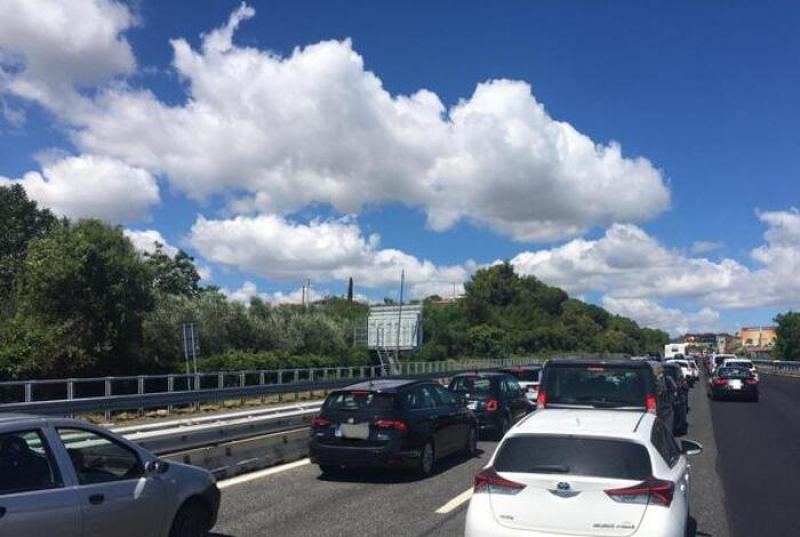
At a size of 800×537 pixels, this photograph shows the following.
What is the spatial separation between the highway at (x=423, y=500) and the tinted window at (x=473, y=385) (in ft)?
6.49

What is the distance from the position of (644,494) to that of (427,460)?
21.7 ft

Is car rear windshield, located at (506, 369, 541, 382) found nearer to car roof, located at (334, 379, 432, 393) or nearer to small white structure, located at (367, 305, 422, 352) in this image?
car roof, located at (334, 379, 432, 393)

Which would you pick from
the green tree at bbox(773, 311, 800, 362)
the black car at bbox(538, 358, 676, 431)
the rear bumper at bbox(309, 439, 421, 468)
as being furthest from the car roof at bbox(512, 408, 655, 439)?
the green tree at bbox(773, 311, 800, 362)

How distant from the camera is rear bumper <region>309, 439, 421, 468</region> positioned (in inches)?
452

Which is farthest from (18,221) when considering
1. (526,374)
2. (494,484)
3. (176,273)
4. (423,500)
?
(494,484)

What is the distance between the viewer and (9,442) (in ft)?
18.2

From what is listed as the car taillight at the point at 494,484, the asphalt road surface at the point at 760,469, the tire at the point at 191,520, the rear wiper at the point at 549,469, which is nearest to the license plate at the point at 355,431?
the tire at the point at 191,520

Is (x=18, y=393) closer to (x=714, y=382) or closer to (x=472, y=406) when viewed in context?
(x=472, y=406)

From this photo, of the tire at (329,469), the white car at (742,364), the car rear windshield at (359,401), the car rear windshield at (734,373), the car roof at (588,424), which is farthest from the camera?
the white car at (742,364)

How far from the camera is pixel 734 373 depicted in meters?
31.1

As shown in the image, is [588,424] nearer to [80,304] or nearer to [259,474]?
[259,474]

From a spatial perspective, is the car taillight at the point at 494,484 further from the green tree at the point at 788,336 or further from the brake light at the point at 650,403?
the green tree at the point at 788,336

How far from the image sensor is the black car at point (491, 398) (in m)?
16.8

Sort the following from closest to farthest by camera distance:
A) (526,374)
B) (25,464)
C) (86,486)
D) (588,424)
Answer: (25,464), (86,486), (588,424), (526,374)
